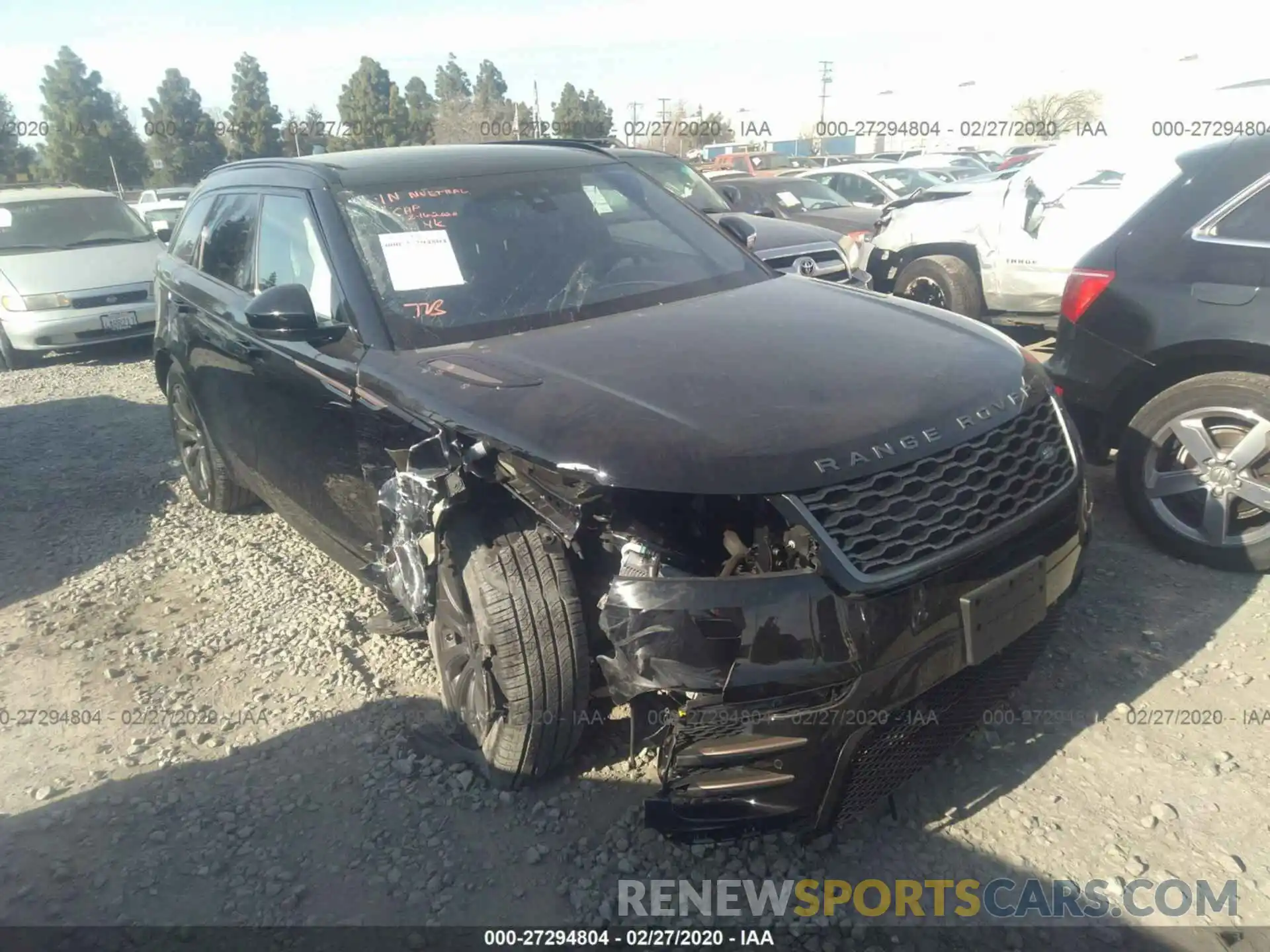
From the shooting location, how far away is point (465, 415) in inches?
96.8

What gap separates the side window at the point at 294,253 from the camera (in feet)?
10.5

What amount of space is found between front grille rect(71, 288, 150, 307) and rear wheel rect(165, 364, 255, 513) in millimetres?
4946

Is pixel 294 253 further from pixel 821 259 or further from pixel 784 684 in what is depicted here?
pixel 821 259

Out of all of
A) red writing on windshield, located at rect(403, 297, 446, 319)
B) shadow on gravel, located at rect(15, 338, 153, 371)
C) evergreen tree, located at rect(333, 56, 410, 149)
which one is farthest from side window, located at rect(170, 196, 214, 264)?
evergreen tree, located at rect(333, 56, 410, 149)

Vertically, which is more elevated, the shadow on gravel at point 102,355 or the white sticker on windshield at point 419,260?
the white sticker on windshield at point 419,260

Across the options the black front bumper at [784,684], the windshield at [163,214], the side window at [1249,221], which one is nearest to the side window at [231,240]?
the black front bumper at [784,684]

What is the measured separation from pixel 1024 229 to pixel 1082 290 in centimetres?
307

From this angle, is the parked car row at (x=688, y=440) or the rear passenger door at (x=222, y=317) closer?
the parked car row at (x=688, y=440)

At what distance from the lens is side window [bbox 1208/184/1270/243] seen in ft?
11.5

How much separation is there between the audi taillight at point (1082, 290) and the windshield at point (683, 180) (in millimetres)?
4932

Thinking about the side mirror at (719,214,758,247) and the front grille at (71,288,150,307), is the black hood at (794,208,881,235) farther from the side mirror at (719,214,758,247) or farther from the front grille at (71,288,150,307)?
the front grille at (71,288,150,307)

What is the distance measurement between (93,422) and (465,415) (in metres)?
5.99

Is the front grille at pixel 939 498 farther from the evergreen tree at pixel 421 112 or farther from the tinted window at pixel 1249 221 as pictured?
the evergreen tree at pixel 421 112

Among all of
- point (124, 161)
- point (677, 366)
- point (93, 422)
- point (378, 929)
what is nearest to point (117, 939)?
point (378, 929)
